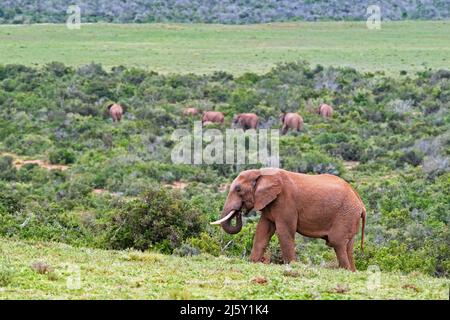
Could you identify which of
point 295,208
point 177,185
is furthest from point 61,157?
point 295,208

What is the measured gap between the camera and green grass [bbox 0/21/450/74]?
5294 centimetres

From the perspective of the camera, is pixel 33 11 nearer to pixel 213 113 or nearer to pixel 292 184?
pixel 213 113

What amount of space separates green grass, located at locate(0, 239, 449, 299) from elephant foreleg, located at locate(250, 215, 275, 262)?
1.76ft

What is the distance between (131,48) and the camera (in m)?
59.5

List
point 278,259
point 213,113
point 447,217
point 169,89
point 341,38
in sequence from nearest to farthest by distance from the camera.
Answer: point 278,259 → point 447,217 → point 213,113 → point 169,89 → point 341,38

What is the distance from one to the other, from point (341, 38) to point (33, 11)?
21655mm

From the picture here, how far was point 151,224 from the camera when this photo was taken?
45.0 ft

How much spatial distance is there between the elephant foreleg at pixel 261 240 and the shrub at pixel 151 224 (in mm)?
1657

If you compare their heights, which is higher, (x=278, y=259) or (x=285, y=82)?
(x=278, y=259)

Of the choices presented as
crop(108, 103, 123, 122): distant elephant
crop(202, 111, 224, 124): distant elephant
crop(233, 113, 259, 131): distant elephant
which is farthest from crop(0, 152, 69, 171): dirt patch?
crop(233, 113, 259, 131): distant elephant

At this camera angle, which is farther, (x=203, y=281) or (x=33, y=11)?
(x=33, y=11)

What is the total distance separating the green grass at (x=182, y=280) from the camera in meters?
8.80

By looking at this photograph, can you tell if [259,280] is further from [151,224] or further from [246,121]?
[246,121]
